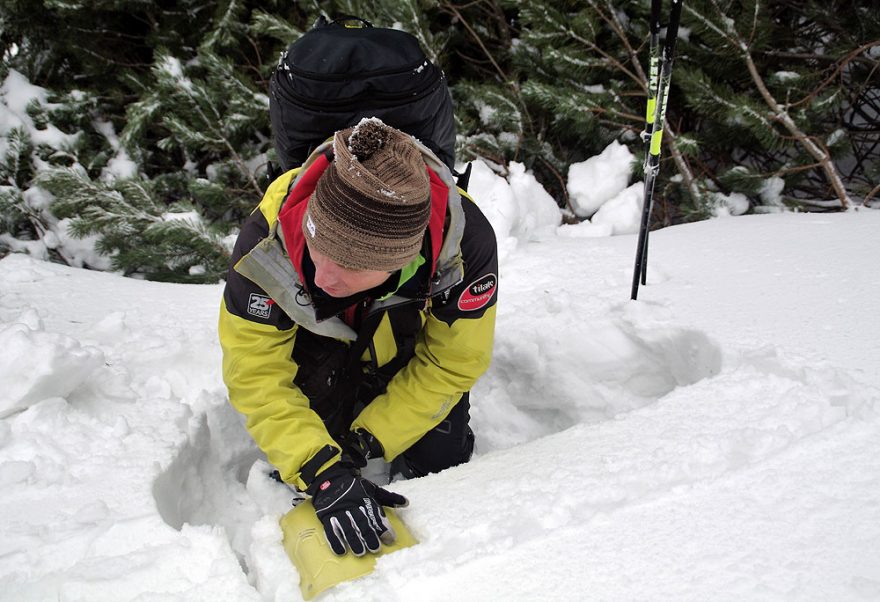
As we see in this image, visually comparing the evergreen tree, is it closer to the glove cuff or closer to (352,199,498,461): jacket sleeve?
(352,199,498,461): jacket sleeve

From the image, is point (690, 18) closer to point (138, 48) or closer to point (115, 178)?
point (115, 178)

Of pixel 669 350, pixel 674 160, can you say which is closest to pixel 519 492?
pixel 669 350

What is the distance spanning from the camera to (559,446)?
5.98 ft

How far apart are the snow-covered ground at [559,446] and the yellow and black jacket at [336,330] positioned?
257 millimetres

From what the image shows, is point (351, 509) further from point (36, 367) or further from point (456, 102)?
point (456, 102)

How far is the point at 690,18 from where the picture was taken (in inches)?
128

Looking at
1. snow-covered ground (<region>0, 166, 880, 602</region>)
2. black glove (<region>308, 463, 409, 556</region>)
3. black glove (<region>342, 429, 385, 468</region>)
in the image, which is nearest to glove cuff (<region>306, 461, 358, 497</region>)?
black glove (<region>308, 463, 409, 556</region>)

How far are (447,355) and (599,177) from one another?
82.9 inches

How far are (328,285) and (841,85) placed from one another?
3.11 meters

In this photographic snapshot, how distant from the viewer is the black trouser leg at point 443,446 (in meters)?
2.26

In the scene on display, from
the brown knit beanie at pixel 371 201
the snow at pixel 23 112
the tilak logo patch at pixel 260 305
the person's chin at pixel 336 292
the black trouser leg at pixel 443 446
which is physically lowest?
the snow at pixel 23 112

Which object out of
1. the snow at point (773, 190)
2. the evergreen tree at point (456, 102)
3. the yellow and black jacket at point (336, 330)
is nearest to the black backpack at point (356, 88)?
the yellow and black jacket at point (336, 330)

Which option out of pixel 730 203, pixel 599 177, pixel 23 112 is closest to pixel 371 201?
pixel 599 177

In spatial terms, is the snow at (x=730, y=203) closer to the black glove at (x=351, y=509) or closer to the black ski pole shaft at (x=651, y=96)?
the black ski pole shaft at (x=651, y=96)
